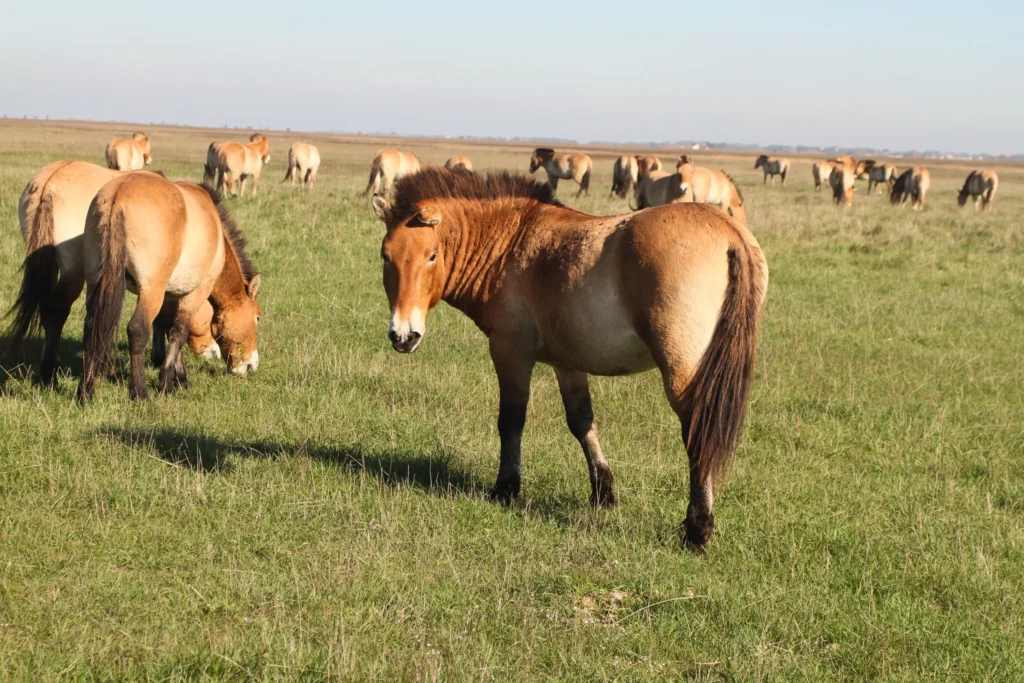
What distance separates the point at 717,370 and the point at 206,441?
3.68m

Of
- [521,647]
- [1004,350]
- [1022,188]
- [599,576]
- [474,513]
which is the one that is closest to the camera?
[521,647]

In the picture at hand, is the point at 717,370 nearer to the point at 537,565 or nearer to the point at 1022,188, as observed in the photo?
the point at 537,565

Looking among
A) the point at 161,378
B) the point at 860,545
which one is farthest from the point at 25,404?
the point at 860,545

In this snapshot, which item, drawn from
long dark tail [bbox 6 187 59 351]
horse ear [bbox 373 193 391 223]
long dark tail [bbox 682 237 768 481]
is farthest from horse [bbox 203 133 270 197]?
long dark tail [bbox 682 237 768 481]

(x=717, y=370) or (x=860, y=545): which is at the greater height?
(x=717, y=370)

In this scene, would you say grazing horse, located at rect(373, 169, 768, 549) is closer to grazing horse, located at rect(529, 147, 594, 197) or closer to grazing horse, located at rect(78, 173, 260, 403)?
grazing horse, located at rect(78, 173, 260, 403)

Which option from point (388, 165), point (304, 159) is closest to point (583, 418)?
point (388, 165)

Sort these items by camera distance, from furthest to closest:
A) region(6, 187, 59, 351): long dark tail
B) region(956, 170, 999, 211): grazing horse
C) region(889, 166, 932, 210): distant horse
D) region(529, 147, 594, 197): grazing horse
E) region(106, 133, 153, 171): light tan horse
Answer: region(529, 147, 594, 197): grazing horse < region(956, 170, 999, 211): grazing horse < region(889, 166, 932, 210): distant horse < region(106, 133, 153, 171): light tan horse < region(6, 187, 59, 351): long dark tail

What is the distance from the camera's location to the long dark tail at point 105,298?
6.86 metres

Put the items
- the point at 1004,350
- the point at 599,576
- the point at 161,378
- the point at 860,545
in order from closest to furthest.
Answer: the point at 599,576, the point at 860,545, the point at 161,378, the point at 1004,350

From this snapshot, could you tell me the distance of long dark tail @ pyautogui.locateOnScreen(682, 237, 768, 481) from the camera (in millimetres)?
4512

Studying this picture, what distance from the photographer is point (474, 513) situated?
207 inches

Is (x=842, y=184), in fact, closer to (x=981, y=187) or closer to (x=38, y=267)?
(x=981, y=187)

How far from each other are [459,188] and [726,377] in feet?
6.97
